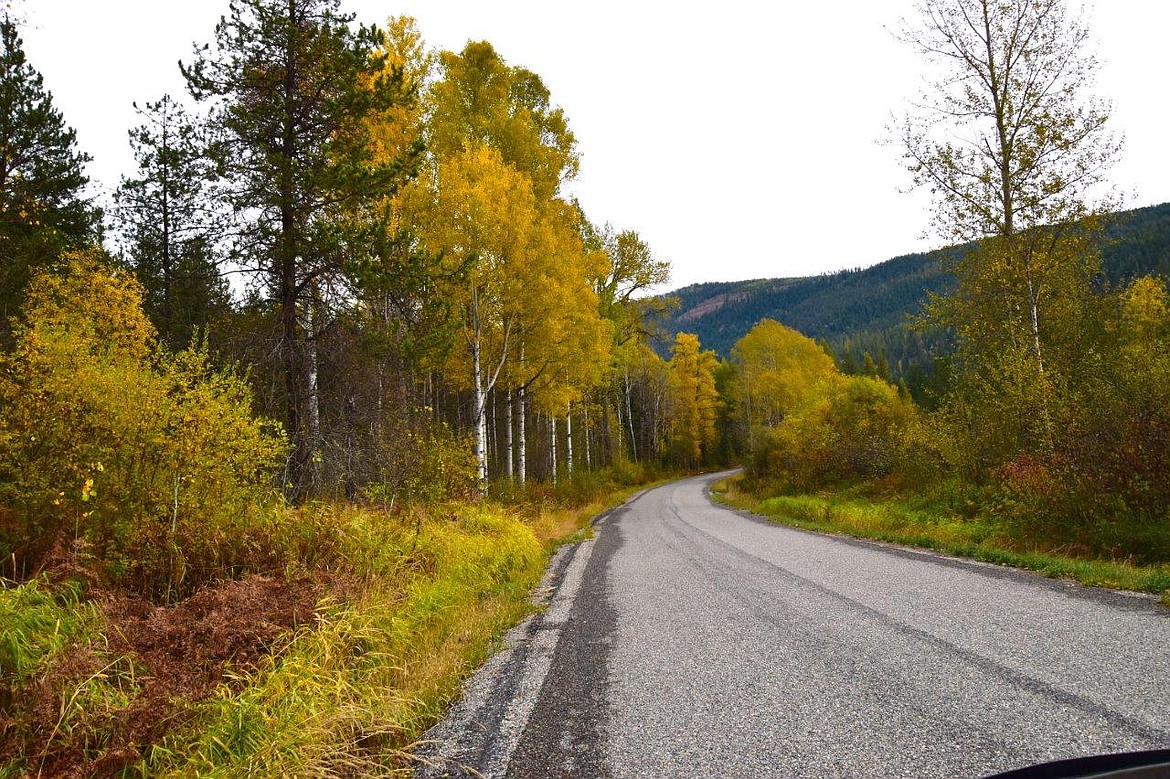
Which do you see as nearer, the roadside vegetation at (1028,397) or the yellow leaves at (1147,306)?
the roadside vegetation at (1028,397)

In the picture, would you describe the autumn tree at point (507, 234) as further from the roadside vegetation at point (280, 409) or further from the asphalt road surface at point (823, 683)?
the asphalt road surface at point (823, 683)

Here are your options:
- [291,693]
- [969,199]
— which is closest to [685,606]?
[291,693]

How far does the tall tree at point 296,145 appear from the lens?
923cm

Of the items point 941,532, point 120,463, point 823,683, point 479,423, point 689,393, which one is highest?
point 689,393

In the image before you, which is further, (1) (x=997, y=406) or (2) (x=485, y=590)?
(1) (x=997, y=406)

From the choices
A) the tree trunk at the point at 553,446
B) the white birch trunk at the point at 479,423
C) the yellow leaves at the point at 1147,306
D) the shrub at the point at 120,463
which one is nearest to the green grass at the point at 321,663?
the shrub at the point at 120,463

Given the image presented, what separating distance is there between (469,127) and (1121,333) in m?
21.3

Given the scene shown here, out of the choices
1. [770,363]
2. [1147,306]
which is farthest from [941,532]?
[770,363]

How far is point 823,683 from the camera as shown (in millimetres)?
3760

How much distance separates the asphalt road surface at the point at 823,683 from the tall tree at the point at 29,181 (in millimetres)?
15717

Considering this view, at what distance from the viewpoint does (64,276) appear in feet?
50.0

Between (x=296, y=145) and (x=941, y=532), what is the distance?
526 inches

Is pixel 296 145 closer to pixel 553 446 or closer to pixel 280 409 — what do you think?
pixel 280 409

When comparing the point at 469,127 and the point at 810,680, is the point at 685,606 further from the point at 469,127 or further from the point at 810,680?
the point at 469,127
